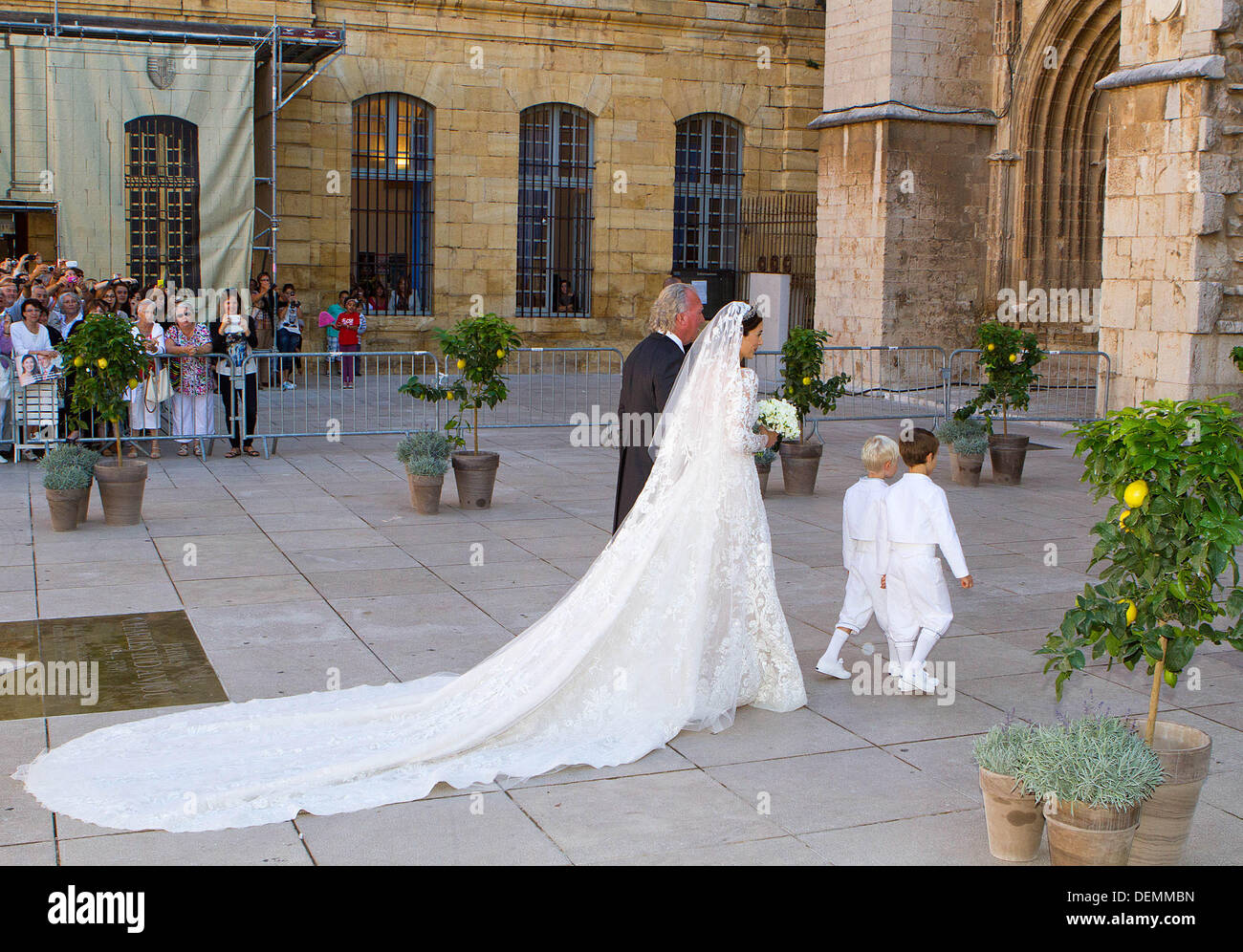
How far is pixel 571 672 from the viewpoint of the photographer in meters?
5.49

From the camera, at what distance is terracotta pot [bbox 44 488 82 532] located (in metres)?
9.32

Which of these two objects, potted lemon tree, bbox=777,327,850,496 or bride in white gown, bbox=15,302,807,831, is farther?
potted lemon tree, bbox=777,327,850,496

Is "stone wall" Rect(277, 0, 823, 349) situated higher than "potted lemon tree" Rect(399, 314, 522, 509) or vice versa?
"stone wall" Rect(277, 0, 823, 349)

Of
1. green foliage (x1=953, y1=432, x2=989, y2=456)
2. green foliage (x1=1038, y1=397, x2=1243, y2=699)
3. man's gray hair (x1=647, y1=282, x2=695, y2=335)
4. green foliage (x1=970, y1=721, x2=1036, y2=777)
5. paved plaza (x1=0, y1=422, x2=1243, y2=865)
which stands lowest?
paved plaza (x1=0, y1=422, x2=1243, y2=865)

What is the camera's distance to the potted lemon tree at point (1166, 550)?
4.17 metres

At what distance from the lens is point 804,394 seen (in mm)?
11609

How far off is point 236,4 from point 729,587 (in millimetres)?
16910

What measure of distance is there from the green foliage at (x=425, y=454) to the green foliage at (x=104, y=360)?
2034 mm

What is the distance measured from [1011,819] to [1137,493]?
1083 mm

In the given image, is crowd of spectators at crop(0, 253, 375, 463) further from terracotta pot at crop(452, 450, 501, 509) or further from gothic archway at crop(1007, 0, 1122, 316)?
gothic archway at crop(1007, 0, 1122, 316)


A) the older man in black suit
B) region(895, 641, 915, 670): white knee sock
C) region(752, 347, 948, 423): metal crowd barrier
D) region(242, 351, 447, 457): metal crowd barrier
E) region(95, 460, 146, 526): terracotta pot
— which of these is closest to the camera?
region(895, 641, 915, 670): white knee sock

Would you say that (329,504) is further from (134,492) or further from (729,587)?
(729,587)

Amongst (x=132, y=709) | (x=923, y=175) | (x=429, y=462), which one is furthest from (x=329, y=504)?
(x=923, y=175)

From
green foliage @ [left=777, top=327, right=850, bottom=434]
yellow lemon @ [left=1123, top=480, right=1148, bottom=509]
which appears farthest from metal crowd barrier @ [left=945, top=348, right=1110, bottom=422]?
A: yellow lemon @ [left=1123, top=480, right=1148, bottom=509]
